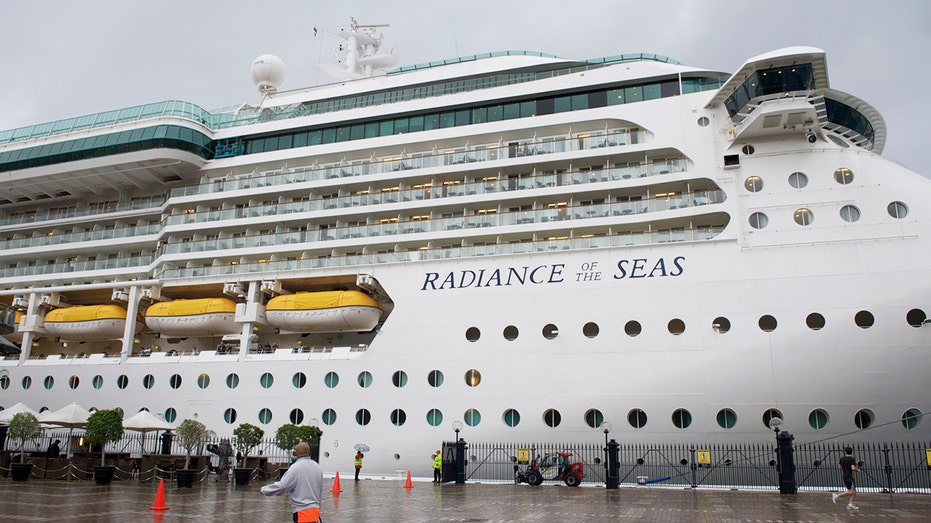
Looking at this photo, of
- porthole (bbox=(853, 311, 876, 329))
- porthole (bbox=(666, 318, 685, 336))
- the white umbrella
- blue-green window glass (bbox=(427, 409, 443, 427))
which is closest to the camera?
porthole (bbox=(853, 311, 876, 329))

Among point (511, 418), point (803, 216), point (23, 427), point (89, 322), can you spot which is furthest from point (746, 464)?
point (89, 322)

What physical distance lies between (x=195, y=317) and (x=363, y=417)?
890cm

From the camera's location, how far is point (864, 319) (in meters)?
18.5

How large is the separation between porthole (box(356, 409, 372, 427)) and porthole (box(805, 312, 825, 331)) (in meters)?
13.3

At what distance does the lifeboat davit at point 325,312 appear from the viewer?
956 inches

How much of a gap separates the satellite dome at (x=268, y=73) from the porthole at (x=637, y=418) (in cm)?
2329

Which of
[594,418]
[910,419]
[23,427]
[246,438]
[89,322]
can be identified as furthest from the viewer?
[89,322]

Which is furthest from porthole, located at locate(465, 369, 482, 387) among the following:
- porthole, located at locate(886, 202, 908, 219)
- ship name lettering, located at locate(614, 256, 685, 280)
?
porthole, located at locate(886, 202, 908, 219)

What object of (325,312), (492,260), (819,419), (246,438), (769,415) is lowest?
(246,438)

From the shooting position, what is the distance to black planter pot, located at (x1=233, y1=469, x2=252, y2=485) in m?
20.6

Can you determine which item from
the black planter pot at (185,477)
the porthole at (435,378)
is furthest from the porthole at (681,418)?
the black planter pot at (185,477)

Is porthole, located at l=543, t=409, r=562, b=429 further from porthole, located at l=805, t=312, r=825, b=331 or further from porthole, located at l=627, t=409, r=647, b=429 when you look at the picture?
porthole, located at l=805, t=312, r=825, b=331

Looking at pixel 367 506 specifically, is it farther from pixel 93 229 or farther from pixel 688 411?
pixel 93 229

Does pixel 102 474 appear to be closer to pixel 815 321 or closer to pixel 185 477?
pixel 185 477
